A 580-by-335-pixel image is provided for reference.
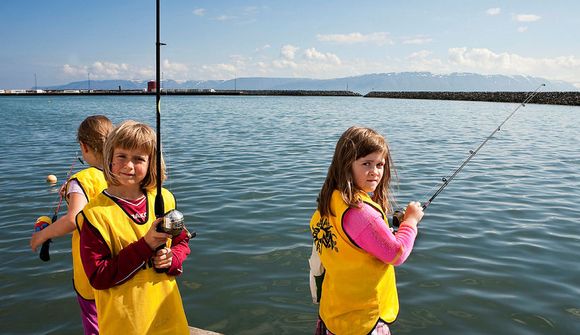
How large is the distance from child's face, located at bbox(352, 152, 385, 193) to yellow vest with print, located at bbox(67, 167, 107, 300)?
60.9 inches

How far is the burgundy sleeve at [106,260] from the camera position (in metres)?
2.27

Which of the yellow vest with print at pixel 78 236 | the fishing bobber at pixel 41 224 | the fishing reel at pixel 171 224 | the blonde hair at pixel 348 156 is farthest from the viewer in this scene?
the fishing bobber at pixel 41 224

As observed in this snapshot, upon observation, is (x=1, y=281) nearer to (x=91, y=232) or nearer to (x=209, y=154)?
(x=91, y=232)

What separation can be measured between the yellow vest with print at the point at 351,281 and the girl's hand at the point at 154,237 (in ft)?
2.84

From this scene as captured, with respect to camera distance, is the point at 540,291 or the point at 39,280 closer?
the point at 540,291

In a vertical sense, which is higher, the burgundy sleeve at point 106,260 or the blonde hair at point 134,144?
the blonde hair at point 134,144

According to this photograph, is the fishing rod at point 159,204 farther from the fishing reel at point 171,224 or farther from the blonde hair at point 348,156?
the blonde hair at point 348,156

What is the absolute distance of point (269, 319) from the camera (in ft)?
16.0

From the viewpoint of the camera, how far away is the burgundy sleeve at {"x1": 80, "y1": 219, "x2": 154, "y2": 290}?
7.44ft

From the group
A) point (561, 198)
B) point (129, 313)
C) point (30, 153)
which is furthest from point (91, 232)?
point (30, 153)

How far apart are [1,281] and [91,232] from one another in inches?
170

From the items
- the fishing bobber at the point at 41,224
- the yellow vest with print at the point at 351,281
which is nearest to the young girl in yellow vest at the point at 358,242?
the yellow vest with print at the point at 351,281

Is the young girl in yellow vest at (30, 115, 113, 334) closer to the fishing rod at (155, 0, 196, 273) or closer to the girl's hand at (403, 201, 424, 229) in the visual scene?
the fishing rod at (155, 0, 196, 273)

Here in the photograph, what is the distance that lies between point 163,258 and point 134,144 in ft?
1.96
